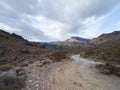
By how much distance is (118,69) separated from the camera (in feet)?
57.5

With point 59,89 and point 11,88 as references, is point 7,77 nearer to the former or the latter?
point 11,88

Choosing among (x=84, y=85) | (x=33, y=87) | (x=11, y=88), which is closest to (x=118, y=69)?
(x=84, y=85)

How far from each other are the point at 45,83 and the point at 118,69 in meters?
8.36

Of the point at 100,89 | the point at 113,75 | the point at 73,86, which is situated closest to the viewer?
the point at 100,89

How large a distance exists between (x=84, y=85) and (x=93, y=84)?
0.80m

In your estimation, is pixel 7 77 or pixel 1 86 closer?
pixel 1 86

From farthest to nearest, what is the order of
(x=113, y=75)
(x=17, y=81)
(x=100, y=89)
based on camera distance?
1. (x=113, y=75)
2. (x=17, y=81)
3. (x=100, y=89)

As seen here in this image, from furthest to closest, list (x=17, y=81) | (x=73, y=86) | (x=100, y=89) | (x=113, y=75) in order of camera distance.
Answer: (x=113, y=75) < (x=17, y=81) < (x=73, y=86) < (x=100, y=89)

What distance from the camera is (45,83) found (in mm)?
13906

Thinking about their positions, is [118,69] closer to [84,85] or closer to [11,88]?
[84,85]

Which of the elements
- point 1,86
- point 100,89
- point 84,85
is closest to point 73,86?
point 84,85

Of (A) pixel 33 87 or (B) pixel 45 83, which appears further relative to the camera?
(B) pixel 45 83

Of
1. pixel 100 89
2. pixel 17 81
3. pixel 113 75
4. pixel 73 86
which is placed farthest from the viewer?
pixel 113 75

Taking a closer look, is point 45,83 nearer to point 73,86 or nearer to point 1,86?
point 73,86
